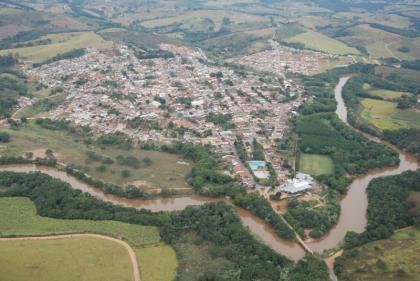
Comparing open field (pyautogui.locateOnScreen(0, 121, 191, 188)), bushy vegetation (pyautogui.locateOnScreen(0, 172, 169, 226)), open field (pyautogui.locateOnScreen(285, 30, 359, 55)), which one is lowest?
open field (pyautogui.locateOnScreen(0, 121, 191, 188))

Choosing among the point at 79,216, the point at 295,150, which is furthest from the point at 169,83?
the point at 79,216

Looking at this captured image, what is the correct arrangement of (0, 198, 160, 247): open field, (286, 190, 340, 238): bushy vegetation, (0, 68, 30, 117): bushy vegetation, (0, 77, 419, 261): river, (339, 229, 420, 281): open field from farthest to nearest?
(0, 68, 30, 117): bushy vegetation
(286, 190, 340, 238): bushy vegetation
(0, 77, 419, 261): river
(0, 198, 160, 247): open field
(339, 229, 420, 281): open field

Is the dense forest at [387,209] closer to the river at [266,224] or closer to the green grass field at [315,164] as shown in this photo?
the river at [266,224]

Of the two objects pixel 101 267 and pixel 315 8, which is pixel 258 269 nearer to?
pixel 101 267

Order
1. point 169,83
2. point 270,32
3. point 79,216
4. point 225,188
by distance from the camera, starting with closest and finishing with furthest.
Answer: point 79,216 < point 225,188 < point 169,83 < point 270,32

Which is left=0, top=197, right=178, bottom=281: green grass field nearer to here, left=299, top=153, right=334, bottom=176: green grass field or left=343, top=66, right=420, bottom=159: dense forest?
left=299, top=153, right=334, bottom=176: green grass field

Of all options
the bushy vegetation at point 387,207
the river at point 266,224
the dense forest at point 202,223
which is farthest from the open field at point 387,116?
the dense forest at point 202,223

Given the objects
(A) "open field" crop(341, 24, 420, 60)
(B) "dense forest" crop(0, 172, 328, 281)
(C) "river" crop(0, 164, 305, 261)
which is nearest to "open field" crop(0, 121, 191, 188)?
(C) "river" crop(0, 164, 305, 261)

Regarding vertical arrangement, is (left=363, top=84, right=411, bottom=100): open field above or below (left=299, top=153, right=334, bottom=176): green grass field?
above
